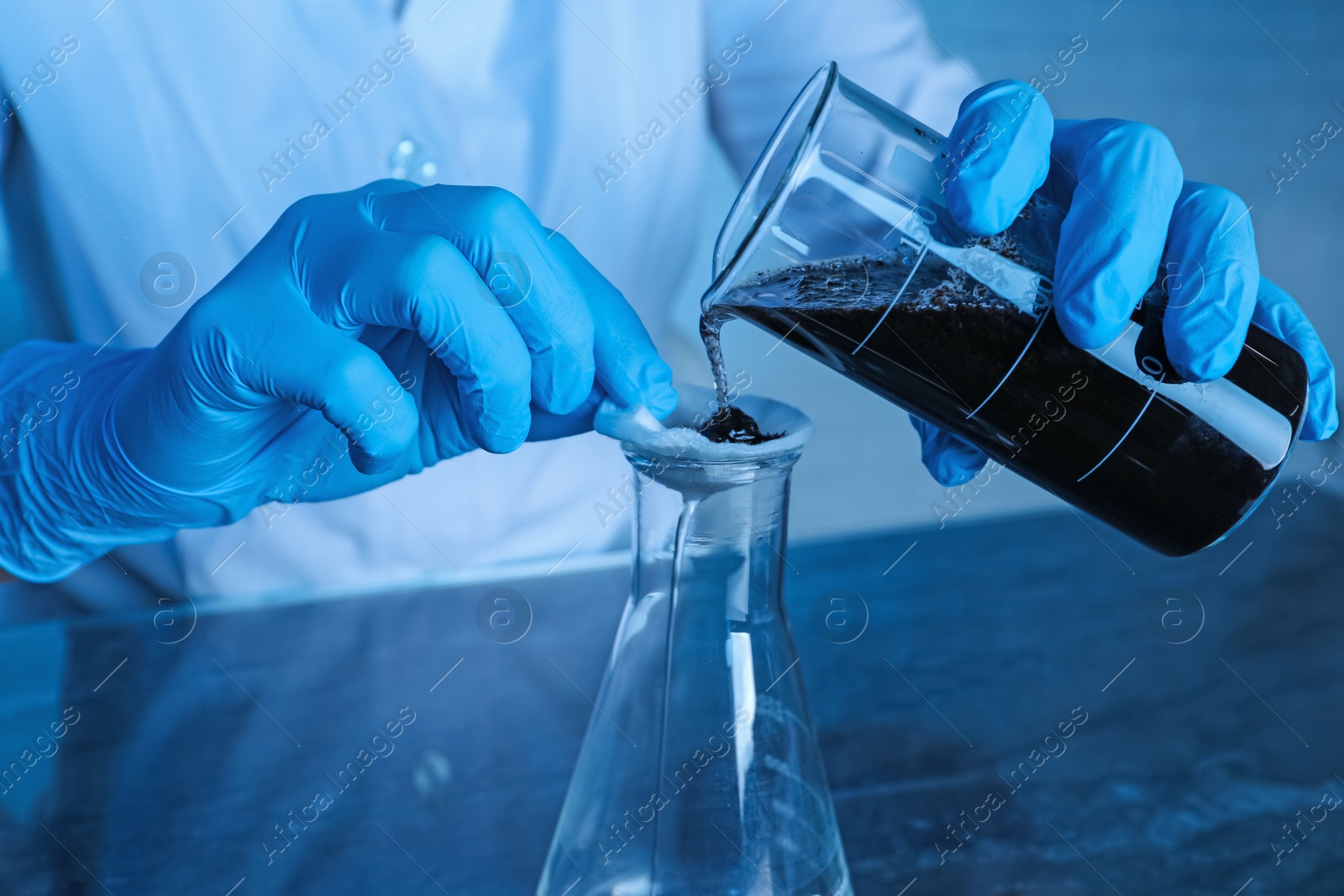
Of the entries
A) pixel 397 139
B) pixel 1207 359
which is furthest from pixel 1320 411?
pixel 397 139

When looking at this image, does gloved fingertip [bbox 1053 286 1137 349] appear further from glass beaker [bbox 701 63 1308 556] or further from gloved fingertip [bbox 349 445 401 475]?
gloved fingertip [bbox 349 445 401 475]

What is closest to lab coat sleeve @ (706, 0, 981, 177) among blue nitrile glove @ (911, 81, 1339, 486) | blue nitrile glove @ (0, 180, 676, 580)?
blue nitrile glove @ (911, 81, 1339, 486)

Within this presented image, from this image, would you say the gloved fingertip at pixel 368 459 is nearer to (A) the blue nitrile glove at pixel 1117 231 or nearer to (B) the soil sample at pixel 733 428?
(B) the soil sample at pixel 733 428

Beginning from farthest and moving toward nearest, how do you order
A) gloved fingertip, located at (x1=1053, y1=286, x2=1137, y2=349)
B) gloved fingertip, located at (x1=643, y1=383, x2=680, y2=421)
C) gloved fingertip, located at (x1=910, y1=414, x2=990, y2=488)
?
gloved fingertip, located at (x1=910, y1=414, x2=990, y2=488)
gloved fingertip, located at (x1=643, y1=383, x2=680, y2=421)
gloved fingertip, located at (x1=1053, y1=286, x2=1137, y2=349)

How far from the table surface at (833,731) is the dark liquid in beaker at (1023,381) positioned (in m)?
0.35

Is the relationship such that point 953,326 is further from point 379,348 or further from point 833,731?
point 379,348

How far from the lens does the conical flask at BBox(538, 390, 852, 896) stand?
693 millimetres

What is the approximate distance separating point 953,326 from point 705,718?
0.35 metres

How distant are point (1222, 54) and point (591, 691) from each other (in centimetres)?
256

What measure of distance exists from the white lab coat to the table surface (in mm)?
274

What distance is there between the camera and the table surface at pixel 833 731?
852 millimetres

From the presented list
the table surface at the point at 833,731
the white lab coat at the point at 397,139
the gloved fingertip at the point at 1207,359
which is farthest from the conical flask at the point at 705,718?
the white lab coat at the point at 397,139

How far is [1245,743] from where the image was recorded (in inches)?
39.9

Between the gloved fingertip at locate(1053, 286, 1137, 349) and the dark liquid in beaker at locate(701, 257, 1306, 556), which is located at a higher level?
the gloved fingertip at locate(1053, 286, 1137, 349)
